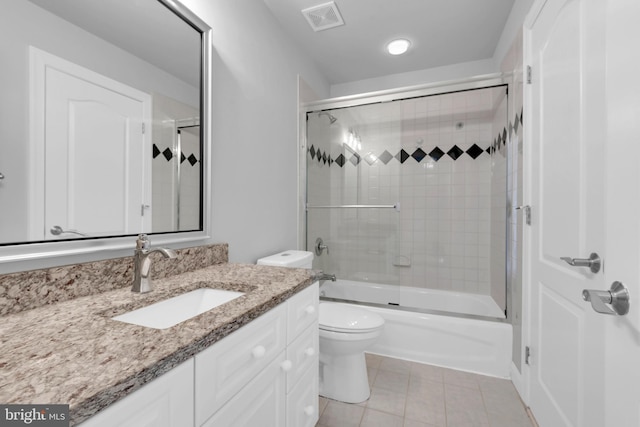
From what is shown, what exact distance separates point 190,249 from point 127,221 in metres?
0.30

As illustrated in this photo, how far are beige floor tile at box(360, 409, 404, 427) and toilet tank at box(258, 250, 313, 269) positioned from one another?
0.89 meters

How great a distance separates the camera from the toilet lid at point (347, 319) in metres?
1.60

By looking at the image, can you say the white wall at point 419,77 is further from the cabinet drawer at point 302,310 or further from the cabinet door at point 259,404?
the cabinet door at point 259,404

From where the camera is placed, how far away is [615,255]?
662 millimetres

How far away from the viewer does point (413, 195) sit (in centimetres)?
300

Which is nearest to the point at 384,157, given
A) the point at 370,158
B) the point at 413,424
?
the point at 370,158

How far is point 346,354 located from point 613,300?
1271mm

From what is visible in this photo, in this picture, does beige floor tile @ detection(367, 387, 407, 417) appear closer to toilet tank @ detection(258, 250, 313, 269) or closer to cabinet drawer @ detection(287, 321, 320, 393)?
cabinet drawer @ detection(287, 321, 320, 393)

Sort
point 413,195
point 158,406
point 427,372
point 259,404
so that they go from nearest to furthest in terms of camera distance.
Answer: point 158,406 → point 259,404 → point 427,372 → point 413,195

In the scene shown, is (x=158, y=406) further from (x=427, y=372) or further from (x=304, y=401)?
(x=427, y=372)

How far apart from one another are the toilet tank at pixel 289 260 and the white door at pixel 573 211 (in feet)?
4.28

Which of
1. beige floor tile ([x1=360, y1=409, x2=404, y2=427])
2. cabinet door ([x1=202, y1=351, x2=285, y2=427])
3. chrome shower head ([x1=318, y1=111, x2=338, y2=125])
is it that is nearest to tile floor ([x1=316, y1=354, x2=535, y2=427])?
beige floor tile ([x1=360, y1=409, x2=404, y2=427])

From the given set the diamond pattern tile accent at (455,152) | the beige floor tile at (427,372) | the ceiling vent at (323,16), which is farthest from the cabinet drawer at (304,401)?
the diamond pattern tile accent at (455,152)

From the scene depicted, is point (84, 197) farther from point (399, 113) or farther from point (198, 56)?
point (399, 113)
